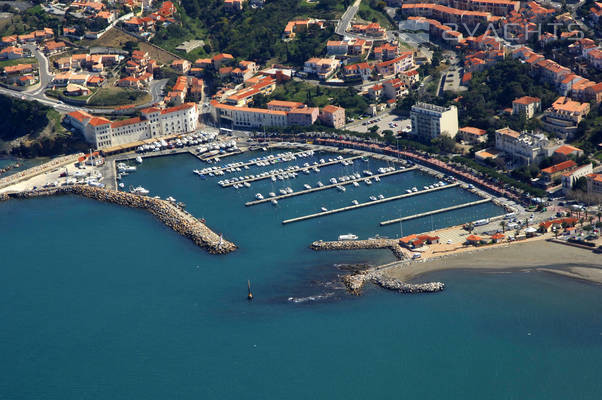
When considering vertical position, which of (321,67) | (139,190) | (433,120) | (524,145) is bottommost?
(139,190)

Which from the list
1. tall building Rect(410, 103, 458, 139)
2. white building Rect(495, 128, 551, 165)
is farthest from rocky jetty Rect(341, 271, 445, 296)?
tall building Rect(410, 103, 458, 139)

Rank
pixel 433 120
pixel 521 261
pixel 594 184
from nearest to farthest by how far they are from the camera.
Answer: pixel 521 261, pixel 594 184, pixel 433 120

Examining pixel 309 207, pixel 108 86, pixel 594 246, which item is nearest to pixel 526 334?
pixel 594 246

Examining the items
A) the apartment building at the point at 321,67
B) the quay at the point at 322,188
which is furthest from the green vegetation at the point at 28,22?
the quay at the point at 322,188

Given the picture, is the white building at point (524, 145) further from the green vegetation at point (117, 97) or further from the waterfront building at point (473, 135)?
the green vegetation at point (117, 97)

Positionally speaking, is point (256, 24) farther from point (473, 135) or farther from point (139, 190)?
point (139, 190)

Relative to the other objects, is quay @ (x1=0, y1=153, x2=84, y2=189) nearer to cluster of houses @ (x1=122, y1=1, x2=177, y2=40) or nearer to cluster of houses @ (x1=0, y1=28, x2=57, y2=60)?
cluster of houses @ (x1=0, y1=28, x2=57, y2=60)

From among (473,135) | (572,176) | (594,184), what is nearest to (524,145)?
(572,176)
